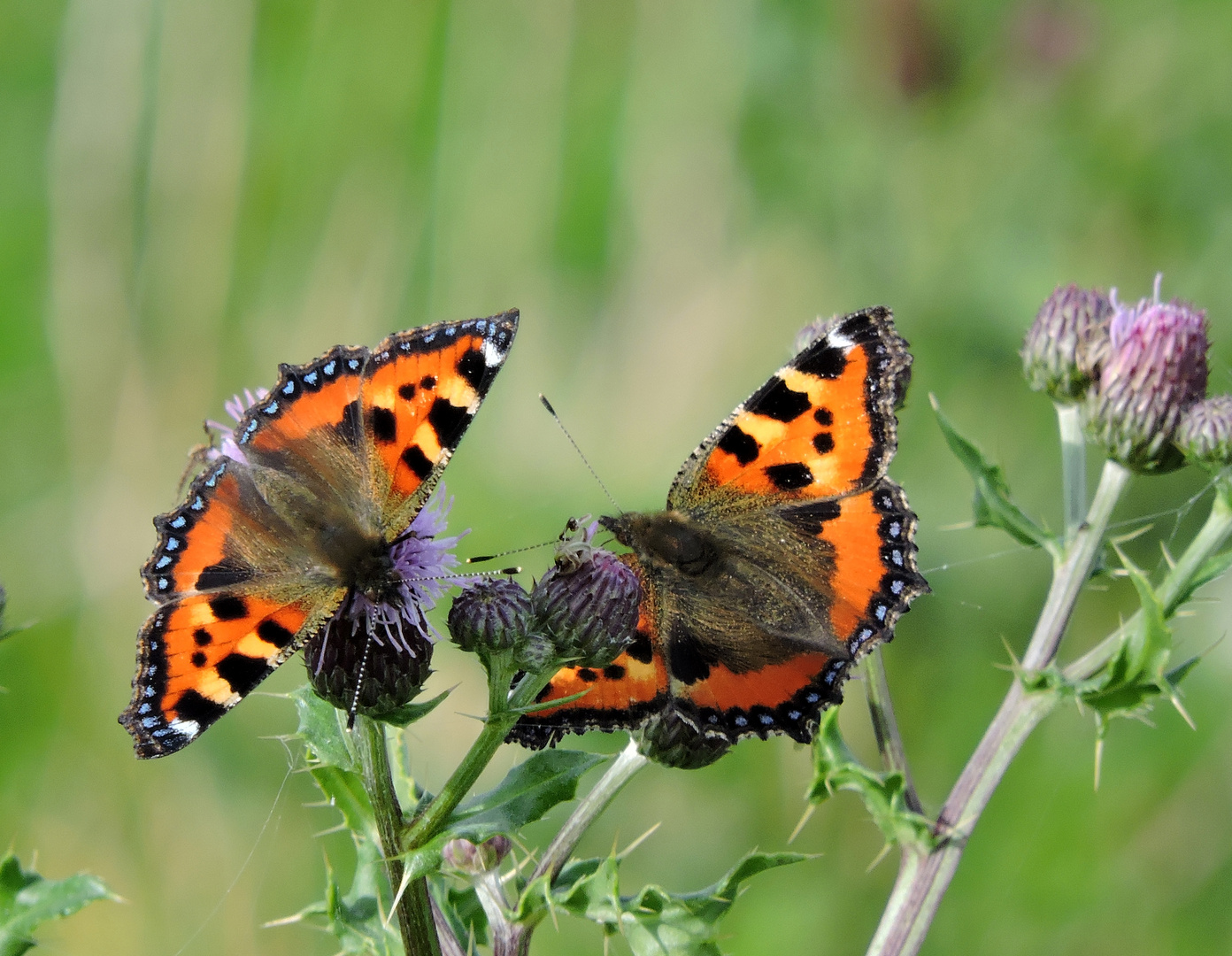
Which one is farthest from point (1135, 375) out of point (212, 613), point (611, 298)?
point (611, 298)

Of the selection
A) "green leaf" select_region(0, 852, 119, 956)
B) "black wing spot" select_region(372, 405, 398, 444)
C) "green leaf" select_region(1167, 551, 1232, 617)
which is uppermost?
"black wing spot" select_region(372, 405, 398, 444)

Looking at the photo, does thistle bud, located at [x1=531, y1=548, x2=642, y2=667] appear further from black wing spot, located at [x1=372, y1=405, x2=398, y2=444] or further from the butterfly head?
black wing spot, located at [x1=372, y1=405, x2=398, y2=444]

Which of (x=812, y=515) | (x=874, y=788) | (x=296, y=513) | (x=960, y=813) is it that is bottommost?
(x=960, y=813)

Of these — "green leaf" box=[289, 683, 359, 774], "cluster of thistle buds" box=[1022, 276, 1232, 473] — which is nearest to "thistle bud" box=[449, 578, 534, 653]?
"green leaf" box=[289, 683, 359, 774]

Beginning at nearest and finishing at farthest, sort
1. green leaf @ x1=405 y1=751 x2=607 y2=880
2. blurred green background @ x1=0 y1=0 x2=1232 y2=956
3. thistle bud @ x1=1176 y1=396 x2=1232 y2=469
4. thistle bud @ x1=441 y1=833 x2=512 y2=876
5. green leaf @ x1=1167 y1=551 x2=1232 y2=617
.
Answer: green leaf @ x1=405 y1=751 x2=607 y2=880 < thistle bud @ x1=441 y1=833 x2=512 y2=876 < green leaf @ x1=1167 y1=551 x2=1232 y2=617 < thistle bud @ x1=1176 y1=396 x2=1232 y2=469 < blurred green background @ x1=0 y1=0 x2=1232 y2=956

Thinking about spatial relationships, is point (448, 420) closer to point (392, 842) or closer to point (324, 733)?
point (324, 733)
